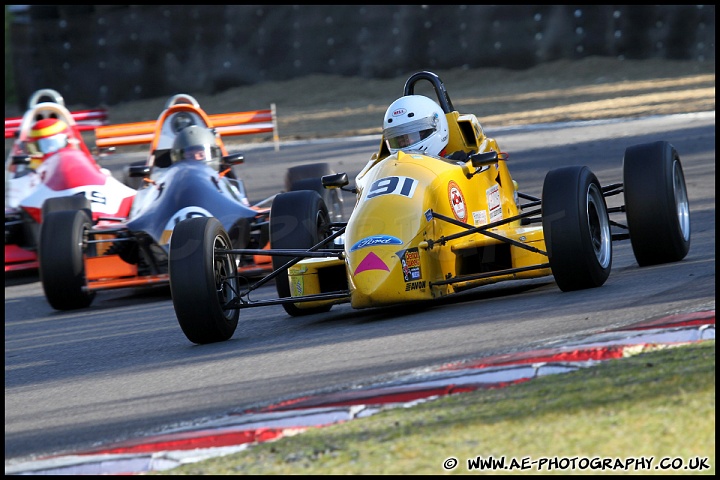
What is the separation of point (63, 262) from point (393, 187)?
3757mm

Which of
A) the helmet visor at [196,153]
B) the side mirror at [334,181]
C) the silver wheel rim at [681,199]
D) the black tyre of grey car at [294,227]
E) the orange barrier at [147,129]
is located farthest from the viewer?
the orange barrier at [147,129]

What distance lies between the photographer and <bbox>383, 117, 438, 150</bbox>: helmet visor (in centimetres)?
930

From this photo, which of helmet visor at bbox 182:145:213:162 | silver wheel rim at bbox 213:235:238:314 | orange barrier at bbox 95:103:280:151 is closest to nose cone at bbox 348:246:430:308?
silver wheel rim at bbox 213:235:238:314

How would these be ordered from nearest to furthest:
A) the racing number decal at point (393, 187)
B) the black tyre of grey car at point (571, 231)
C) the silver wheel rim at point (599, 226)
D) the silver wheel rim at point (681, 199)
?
the black tyre of grey car at point (571, 231)
the racing number decal at point (393, 187)
the silver wheel rim at point (599, 226)
the silver wheel rim at point (681, 199)

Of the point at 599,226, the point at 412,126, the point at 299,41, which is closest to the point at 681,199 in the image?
the point at 599,226

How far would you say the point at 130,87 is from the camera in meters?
34.3

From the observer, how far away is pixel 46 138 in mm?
14969

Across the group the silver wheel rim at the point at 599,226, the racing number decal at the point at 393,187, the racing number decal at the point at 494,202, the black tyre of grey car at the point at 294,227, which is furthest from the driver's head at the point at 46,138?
the silver wheel rim at the point at 599,226

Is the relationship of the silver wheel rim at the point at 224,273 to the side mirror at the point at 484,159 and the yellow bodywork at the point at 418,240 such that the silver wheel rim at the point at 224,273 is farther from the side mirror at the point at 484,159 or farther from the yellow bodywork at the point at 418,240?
the side mirror at the point at 484,159

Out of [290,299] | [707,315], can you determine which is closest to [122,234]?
[290,299]

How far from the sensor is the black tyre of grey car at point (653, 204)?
8453 millimetres

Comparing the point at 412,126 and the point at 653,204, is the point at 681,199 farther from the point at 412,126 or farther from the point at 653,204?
the point at 412,126

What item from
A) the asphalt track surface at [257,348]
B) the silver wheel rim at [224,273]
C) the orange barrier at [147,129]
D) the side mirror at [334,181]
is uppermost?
the orange barrier at [147,129]

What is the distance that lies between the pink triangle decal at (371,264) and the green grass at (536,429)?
7.32ft
